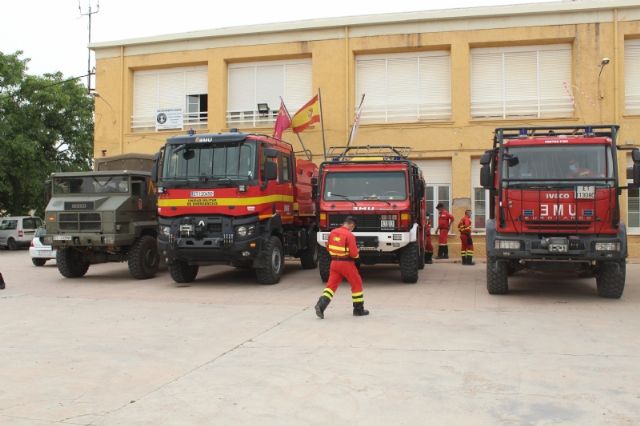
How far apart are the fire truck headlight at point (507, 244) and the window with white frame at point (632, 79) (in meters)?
10.4

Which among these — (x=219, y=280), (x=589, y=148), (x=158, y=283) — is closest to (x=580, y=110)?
(x=589, y=148)

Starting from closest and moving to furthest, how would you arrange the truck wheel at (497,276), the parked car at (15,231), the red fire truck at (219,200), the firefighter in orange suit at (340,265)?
1. the firefighter in orange suit at (340,265)
2. the truck wheel at (497,276)
3. the red fire truck at (219,200)
4. the parked car at (15,231)

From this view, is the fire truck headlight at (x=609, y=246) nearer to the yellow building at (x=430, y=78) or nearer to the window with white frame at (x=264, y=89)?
the yellow building at (x=430, y=78)

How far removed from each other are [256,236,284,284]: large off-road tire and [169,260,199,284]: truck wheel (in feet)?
5.52

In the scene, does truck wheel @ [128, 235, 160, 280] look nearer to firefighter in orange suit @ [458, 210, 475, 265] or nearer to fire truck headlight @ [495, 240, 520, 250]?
fire truck headlight @ [495, 240, 520, 250]

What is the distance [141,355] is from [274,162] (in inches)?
260

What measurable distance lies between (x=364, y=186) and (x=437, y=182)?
7.12 m

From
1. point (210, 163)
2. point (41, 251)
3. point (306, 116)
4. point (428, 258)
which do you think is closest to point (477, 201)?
point (428, 258)

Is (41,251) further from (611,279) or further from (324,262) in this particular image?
(611,279)

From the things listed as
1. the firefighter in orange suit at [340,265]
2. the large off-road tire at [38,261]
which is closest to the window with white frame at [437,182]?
the firefighter in orange suit at [340,265]

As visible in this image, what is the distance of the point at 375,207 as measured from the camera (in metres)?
12.6

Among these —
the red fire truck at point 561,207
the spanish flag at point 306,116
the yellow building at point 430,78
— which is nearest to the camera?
the red fire truck at point 561,207

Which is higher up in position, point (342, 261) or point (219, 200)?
point (219, 200)

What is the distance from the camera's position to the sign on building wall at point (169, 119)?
21828 mm
